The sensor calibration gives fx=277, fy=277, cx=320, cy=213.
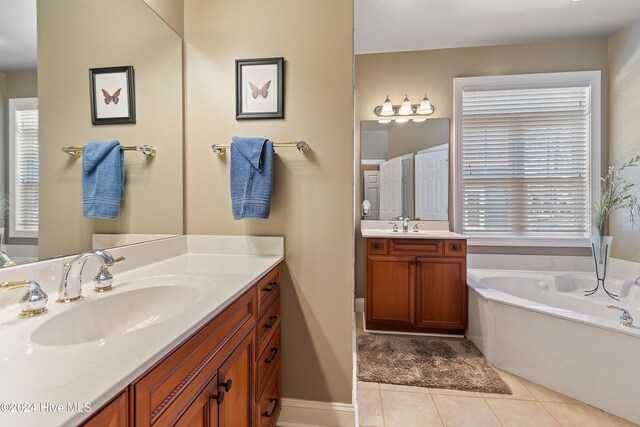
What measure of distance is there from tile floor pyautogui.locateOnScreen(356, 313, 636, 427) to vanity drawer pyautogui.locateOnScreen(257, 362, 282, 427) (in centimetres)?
49

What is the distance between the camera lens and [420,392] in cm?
175

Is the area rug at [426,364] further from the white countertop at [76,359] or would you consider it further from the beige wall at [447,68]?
the white countertop at [76,359]

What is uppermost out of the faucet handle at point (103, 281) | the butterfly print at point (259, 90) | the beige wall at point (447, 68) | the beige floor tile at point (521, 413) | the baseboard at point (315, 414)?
the beige wall at point (447, 68)

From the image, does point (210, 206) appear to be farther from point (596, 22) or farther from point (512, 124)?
point (596, 22)

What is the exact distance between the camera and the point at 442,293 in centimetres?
241

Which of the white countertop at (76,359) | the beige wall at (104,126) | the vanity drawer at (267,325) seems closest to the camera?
the white countertop at (76,359)

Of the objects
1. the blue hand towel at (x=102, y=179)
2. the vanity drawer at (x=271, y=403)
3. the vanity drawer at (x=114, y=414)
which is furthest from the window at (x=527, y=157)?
the vanity drawer at (x=114, y=414)

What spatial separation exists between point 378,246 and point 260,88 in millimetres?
1619

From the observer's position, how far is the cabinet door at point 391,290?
2.44m

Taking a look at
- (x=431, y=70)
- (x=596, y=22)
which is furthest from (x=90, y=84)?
(x=596, y=22)

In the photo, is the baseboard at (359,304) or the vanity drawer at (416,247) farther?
the baseboard at (359,304)

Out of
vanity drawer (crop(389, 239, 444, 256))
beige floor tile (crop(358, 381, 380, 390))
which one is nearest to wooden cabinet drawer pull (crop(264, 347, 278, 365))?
beige floor tile (crop(358, 381, 380, 390))

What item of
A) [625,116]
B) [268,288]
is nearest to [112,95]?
[268,288]

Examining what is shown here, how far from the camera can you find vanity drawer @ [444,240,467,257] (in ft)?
7.89
